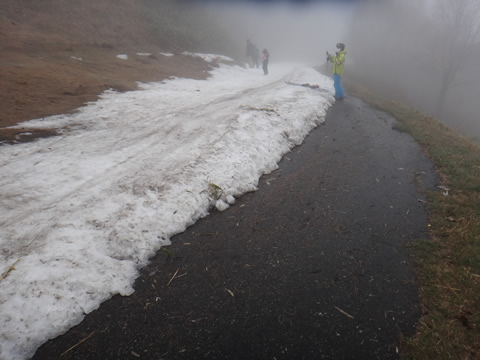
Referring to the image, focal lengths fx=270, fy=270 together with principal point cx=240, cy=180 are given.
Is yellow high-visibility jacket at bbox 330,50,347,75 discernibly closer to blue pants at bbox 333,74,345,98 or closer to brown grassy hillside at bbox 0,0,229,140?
blue pants at bbox 333,74,345,98

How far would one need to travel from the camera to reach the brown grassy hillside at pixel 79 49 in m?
7.79

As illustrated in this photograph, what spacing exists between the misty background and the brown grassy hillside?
440 inches

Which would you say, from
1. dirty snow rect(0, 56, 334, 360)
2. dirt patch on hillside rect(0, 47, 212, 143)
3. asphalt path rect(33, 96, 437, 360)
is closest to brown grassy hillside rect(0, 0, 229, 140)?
dirt patch on hillside rect(0, 47, 212, 143)

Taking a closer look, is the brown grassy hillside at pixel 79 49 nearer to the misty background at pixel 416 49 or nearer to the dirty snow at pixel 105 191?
the dirty snow at pixel 105 191

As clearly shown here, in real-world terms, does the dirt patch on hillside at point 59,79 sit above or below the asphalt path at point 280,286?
above

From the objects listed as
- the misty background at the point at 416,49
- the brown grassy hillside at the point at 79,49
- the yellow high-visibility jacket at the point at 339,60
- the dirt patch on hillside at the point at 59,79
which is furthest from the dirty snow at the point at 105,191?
the misty background at the point at 416,49

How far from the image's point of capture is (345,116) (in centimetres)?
1064

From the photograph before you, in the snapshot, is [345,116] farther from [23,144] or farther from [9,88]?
[9,88]

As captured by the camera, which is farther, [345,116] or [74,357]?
[345,116]

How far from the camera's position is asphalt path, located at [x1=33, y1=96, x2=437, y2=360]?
266cm

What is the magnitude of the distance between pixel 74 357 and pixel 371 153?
7.29 m

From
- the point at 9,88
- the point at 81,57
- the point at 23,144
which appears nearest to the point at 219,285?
the point at 23,144

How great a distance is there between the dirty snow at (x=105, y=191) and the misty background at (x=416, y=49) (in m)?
20.3

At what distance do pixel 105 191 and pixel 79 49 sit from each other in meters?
12.9
